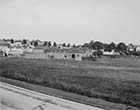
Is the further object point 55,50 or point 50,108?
point 55,50

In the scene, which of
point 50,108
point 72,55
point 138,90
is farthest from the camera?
point 72,55

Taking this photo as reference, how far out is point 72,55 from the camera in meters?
48.5

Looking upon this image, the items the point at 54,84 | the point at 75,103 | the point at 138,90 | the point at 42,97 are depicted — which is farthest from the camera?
the point at 54,84

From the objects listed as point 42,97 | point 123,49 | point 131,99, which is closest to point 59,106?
point 42,97

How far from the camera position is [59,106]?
20.6 feet

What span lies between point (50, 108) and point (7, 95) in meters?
2.95

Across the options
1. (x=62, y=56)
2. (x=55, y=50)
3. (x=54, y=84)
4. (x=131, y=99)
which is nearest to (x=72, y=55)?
(x=62, y=56)

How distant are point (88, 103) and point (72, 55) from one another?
4178 cm

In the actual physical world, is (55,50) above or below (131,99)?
above

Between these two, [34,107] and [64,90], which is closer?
[34,107]

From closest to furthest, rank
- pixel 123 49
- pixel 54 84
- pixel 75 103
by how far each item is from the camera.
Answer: pixel 75 103
pixel 54 84
pixel 123 49

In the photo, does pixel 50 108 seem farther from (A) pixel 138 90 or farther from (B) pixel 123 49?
(B) pixel 123 49

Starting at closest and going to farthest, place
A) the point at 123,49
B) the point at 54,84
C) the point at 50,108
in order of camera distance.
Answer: the point at 50,108
the point at 54,84
the point at 123,49

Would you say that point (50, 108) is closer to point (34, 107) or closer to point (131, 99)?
point (34, 107)
